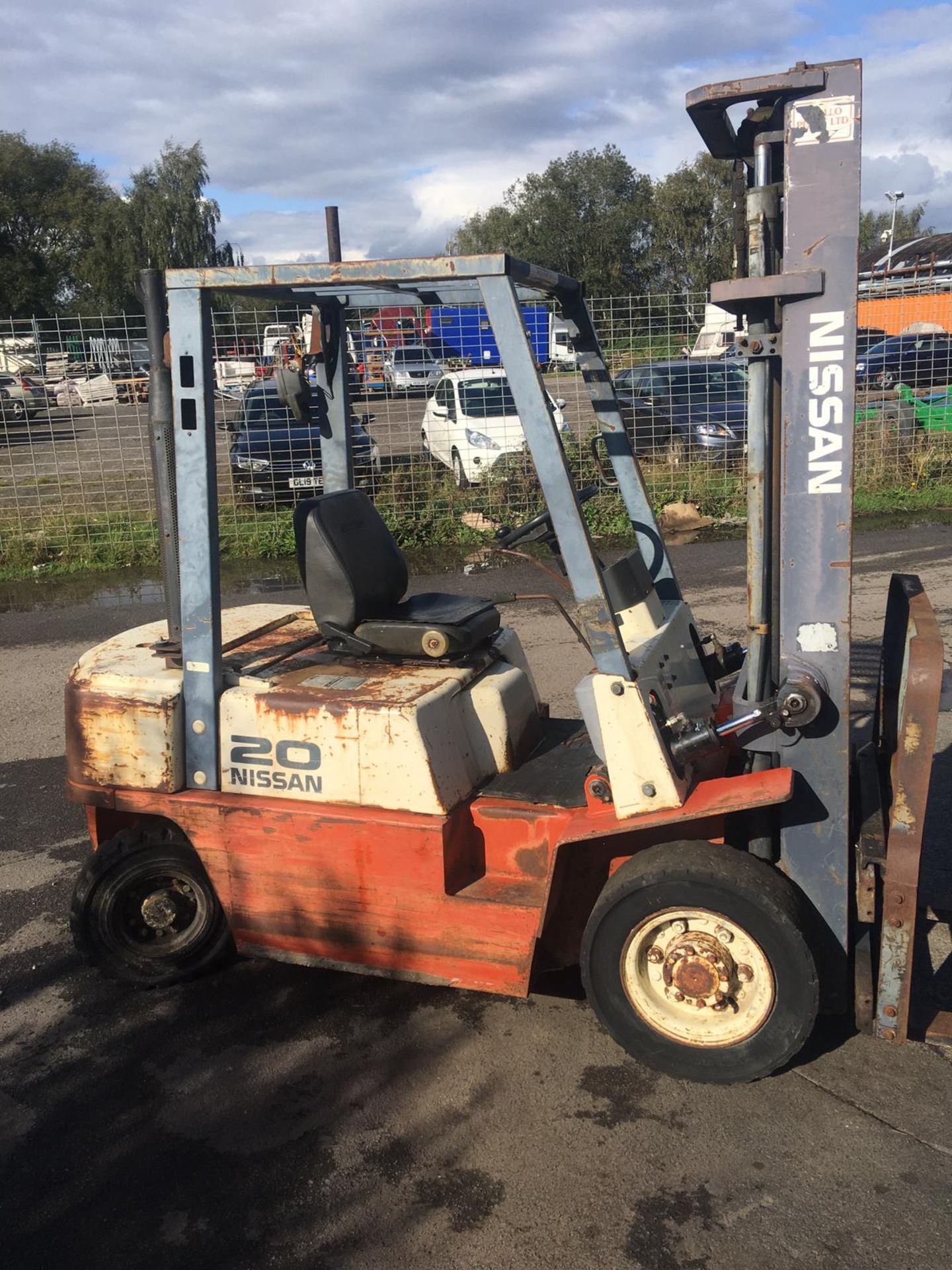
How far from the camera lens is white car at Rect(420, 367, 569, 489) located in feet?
42.4

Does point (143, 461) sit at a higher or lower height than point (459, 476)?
higher

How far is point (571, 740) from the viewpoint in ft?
14.2

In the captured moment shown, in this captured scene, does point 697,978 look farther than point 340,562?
No

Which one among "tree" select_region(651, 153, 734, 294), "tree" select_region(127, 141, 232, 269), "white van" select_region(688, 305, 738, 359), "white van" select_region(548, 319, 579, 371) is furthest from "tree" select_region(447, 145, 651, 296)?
"white van" select_region(548, 319, 579, 371)

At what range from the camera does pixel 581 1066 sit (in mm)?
3527

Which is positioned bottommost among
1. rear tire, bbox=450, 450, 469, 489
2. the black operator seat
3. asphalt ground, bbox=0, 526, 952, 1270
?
asphalt ground, bbox=0, 526, 952, 1270

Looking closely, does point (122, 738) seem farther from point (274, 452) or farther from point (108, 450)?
point (108, 450)

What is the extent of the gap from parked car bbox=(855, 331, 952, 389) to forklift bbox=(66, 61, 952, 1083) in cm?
→ 974

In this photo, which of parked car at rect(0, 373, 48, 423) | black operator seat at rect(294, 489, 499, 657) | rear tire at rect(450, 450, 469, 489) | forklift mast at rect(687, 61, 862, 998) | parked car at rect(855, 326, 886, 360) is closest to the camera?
forklift mast at rect(687, 61, 862, 998)

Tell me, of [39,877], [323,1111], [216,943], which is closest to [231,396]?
[39,877]

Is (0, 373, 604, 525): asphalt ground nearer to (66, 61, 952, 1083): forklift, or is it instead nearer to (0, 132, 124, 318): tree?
(66, 61, 952, 1083): forklift

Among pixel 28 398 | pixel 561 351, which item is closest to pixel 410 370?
pixel 28 398

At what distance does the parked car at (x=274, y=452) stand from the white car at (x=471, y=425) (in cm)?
96

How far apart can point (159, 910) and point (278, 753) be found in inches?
35.9
